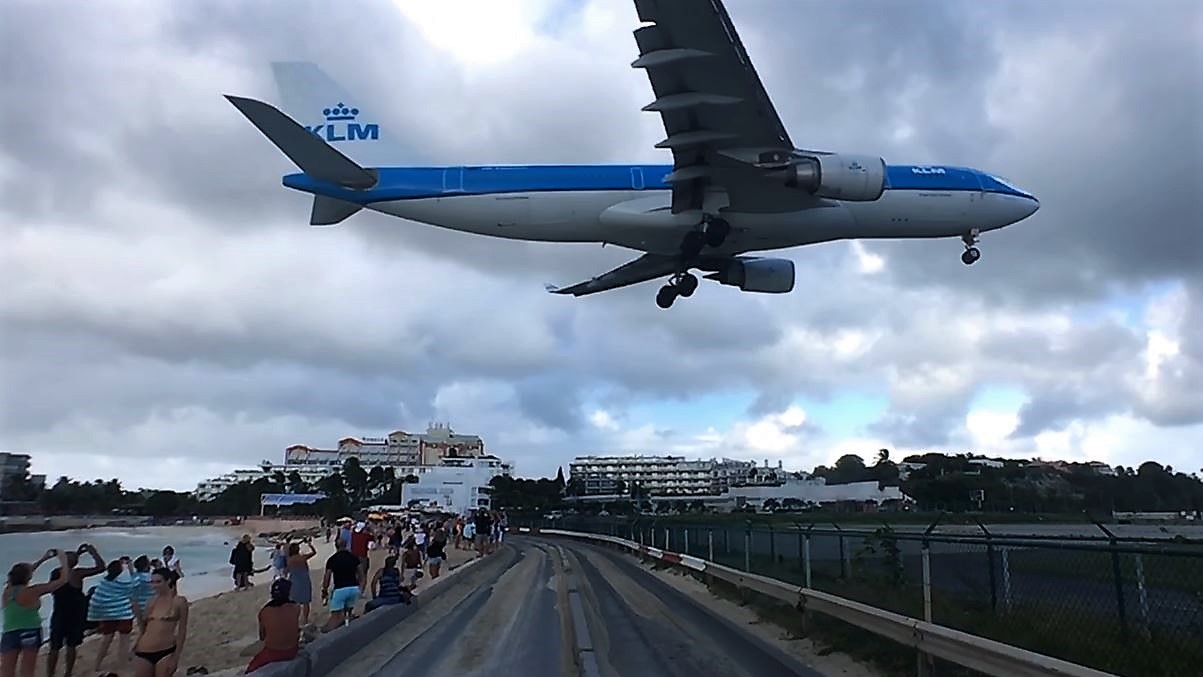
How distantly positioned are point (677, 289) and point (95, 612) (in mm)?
15131

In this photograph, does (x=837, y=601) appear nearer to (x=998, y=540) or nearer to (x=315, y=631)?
(x=998, y=540)

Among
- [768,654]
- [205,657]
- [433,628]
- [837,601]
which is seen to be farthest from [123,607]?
[837,601]

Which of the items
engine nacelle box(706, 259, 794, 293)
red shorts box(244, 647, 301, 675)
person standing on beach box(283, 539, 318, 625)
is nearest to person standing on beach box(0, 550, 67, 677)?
red shorts box(244, 647, 301, 675)

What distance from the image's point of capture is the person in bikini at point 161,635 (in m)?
8.93

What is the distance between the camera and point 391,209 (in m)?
22.8

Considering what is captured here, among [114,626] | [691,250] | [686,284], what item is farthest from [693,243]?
[114,626]

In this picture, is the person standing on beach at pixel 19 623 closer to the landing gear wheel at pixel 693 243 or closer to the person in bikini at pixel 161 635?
the person in bikini at pixel 161 635

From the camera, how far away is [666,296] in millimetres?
24516

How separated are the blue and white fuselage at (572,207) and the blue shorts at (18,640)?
1308 cm

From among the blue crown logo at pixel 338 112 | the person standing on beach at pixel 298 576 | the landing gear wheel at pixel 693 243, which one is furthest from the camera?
the blue crown logo at pixel 338 112

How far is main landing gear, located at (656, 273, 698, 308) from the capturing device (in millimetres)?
24188

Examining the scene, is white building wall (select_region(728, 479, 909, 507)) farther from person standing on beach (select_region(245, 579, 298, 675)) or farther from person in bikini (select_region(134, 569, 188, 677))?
person in bikini (select_region(134, 569, 188, 677))

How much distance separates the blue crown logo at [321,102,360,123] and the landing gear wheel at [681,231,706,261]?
9.92m

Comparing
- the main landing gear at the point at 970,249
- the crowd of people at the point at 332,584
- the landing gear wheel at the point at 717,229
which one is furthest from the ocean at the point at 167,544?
the main landing gear at the point at 970,249
